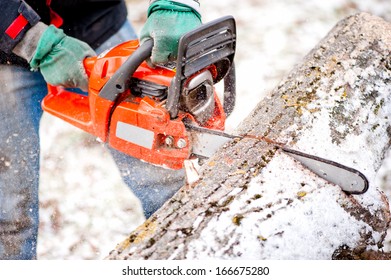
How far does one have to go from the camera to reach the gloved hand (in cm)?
164

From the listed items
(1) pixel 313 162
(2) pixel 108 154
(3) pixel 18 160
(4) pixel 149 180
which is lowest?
(2) pixel 108 154

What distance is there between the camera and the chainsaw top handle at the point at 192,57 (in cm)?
150

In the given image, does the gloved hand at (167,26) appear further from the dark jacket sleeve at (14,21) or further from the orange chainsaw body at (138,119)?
the dark jacket sleeve at (14,21)

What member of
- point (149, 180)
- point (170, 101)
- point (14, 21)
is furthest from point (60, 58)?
point (149, 180)

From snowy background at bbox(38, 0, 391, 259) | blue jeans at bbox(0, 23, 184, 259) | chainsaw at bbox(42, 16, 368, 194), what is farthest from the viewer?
snowy background at bbox(38, 0, 391, 259)

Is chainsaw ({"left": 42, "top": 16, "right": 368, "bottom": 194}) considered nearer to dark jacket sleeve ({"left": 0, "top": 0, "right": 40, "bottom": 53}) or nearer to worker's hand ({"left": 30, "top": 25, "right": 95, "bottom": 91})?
worker's hand ({"left": 30, "top": 25, "right": 95, "bottom": 91})

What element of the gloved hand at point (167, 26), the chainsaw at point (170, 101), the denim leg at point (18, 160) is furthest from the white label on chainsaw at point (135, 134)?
the denim leg at point (18, 160)

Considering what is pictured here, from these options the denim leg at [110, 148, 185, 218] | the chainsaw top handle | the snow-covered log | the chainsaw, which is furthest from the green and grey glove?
the snow-covered log

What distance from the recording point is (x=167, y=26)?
1678 mm

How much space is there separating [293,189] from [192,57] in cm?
53

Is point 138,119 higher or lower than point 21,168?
higher

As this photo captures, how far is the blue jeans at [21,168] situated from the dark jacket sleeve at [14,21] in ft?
0.76

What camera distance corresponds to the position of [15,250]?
2115 mm

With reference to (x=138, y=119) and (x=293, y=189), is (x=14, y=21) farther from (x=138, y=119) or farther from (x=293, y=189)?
(x=293, y=189)
